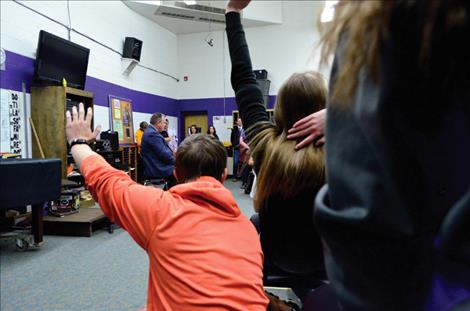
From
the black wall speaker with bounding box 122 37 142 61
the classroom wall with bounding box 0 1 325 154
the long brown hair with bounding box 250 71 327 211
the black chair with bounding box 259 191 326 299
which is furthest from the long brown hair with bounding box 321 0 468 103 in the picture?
the black wall speaker with bounding box 122 37 142 61

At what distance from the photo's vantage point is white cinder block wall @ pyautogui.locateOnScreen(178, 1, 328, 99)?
29.3 ft

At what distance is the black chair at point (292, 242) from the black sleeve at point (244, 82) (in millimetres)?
288

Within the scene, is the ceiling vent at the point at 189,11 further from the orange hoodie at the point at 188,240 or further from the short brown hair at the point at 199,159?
the orange hoodie at the point at 188,240

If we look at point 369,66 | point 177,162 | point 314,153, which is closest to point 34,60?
point 177,162

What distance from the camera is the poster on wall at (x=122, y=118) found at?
712cm

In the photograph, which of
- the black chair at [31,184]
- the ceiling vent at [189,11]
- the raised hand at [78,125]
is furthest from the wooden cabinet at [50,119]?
the raised hand at [78,125]

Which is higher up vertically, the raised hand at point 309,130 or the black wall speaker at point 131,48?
the black wall speaker at point 131,48

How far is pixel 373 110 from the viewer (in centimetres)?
40

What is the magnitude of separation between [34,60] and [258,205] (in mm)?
5122

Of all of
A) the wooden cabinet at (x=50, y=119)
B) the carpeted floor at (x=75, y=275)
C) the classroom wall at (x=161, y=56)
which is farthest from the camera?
the classroom wall at (x=161, y=56)

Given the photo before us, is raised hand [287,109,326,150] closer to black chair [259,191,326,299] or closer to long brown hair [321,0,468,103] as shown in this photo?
black chair [259,191,326,299]

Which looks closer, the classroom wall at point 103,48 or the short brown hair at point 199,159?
the short brown hair at point 199,159

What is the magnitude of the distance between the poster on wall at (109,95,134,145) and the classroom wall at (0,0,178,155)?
0.15 meters

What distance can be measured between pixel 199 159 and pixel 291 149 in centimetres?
32
